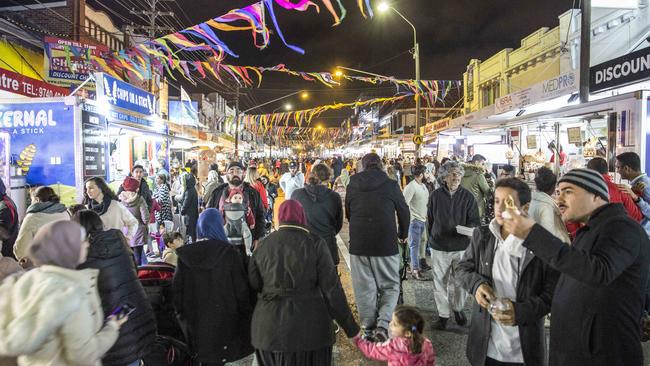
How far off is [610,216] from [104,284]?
3.11 m

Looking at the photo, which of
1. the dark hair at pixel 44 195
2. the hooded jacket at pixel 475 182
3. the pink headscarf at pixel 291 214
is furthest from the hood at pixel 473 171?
the dark hair at pixel 44 195

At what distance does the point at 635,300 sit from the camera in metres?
2.40

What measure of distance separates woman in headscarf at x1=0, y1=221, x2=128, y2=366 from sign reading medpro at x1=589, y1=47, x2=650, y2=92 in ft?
26.3

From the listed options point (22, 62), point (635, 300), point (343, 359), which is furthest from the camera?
point (22, 62)

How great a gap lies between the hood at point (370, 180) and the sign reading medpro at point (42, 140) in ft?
17.6

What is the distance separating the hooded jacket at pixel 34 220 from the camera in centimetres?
518

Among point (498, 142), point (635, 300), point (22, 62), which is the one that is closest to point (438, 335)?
point (635, 300)

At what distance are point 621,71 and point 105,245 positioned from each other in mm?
8289

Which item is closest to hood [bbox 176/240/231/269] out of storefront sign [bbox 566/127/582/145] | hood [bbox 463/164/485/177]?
hood [bbox 463/164/485/177]

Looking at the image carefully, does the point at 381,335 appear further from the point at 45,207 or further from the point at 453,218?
the point at 45,207

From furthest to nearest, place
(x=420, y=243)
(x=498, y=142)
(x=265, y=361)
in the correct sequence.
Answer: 1. (x=498, y=142)
2. (x=420, y=243)
3. (x=265, y=361)

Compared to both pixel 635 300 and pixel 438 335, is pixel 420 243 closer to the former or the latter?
pixel 438 335

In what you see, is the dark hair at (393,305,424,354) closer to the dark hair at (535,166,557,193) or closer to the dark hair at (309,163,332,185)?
the dark hair at (535,166,557,193)

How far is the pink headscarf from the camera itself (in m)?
3.33
